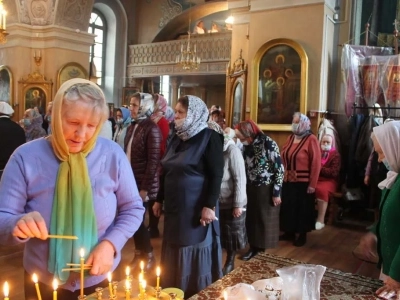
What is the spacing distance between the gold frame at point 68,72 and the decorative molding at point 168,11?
215 inches

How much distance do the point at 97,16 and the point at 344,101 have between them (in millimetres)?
12132

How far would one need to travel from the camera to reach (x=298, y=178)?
516 cm

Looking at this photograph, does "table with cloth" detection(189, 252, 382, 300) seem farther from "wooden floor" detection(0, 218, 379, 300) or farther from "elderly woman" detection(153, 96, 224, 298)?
"wooden floor" detection(0, 218, 379, 300)

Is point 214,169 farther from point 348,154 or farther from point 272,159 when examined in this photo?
point 348,154

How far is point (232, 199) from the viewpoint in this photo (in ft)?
12.0

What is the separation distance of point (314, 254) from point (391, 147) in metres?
2.91

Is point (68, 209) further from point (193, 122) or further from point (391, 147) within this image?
point (391, 147)

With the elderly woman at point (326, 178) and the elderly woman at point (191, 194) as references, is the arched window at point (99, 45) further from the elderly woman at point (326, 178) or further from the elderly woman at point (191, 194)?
the elderly woman at point (191, 194)

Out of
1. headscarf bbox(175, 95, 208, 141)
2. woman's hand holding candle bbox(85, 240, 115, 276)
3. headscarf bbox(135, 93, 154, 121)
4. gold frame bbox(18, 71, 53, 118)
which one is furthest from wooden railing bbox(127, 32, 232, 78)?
woman's hand holding candle bbox(85, 240, 115, 276)

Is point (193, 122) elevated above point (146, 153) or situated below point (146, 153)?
above

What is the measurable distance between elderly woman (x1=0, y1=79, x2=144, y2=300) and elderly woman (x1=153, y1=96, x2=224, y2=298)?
115cm

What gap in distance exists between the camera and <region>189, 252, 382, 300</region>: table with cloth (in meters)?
1.53

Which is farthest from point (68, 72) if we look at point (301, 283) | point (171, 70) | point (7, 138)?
point (301, 283)

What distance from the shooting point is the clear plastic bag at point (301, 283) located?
4.41ft
